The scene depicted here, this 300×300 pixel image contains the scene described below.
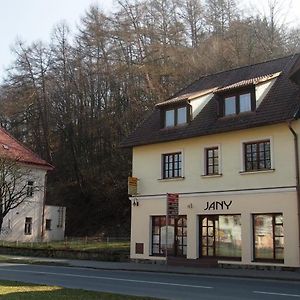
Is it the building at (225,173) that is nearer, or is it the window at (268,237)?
the window at (268,237)

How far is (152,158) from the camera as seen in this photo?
28609 millimetres

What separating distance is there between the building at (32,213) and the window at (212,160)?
2210cm

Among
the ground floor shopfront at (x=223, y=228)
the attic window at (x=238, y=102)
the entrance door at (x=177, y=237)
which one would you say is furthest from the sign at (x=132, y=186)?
the attic window at (x=238, y=102)

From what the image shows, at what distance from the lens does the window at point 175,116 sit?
1098 inches

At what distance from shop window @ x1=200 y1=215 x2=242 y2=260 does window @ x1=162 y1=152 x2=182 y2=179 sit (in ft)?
9.64

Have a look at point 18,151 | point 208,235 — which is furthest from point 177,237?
point 18,151

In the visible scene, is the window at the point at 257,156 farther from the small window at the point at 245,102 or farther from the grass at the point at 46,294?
the grass at the point at 46,294

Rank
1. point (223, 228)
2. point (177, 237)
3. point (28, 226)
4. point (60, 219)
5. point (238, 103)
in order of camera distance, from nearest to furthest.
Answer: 1. point (223, 228)
2. point (238, 103)
3. point (177, 237)
4. point (28, 226)
5. point (60, 219)

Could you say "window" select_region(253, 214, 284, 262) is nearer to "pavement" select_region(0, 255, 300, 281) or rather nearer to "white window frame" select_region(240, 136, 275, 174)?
"pavement" select_region(0, 255, 300, 281)

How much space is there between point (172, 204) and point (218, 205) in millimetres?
2253

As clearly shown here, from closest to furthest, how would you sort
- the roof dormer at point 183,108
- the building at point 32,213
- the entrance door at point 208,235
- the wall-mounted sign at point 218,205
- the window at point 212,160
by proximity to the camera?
the wall-mounted sign at point 218,205, the entrance door at point 208,235, the window at point 212,160, the roof dormer at point 183,108, the building at point 32,213

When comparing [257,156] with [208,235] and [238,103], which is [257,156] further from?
[208,235]

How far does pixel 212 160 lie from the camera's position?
85.9 feet

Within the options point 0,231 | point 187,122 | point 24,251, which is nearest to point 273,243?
point 187,122
